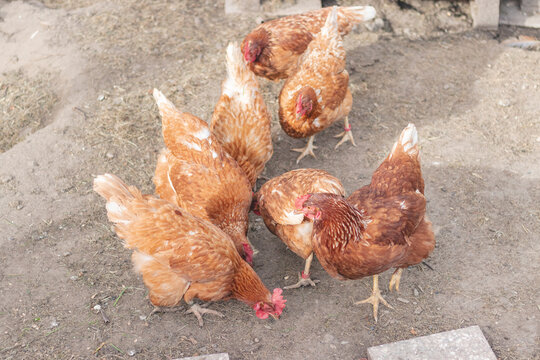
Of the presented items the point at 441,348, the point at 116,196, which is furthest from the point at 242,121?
the point at 441,348

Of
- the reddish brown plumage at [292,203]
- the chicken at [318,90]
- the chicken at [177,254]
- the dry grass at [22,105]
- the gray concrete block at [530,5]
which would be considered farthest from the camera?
the gray concrete block at [530,5]

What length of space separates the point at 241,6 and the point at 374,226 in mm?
4159

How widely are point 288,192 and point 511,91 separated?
10.3 feet

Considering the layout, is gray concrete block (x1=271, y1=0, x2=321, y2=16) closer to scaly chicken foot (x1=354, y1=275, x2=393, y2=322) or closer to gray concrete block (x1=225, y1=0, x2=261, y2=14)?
gray concrete block (x1=225, y1=0, x2=261, y2=14)

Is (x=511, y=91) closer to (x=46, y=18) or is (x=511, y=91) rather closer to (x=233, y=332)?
(x=233, y=332)

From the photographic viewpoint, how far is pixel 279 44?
473cm

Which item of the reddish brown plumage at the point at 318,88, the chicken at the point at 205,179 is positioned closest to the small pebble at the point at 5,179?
the chicken at the point at 205,179

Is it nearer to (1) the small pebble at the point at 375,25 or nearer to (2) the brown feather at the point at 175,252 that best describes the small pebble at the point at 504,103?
(1) the small pebble at the point at 375,25

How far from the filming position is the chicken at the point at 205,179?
11.3ft

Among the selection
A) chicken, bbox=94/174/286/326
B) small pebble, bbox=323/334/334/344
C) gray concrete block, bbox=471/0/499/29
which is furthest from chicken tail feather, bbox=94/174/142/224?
gray concrete block, bbox=471/0/499/29

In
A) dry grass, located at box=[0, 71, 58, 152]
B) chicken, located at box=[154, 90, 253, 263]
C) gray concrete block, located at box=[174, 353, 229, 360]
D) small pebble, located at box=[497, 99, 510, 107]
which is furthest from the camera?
small pebble, located at box=[497, 99, 510, 107]

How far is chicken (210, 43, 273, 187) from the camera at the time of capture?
3.98m

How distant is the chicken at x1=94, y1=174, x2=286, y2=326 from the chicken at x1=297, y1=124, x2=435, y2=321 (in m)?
0.47

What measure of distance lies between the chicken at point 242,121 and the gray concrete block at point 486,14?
3381 mm
